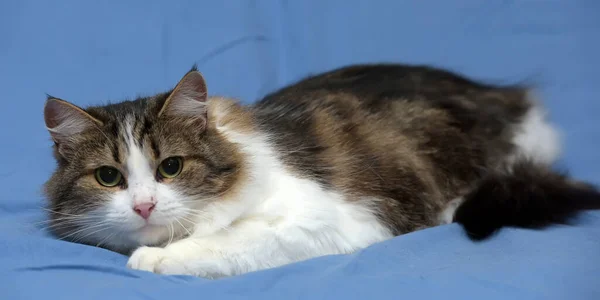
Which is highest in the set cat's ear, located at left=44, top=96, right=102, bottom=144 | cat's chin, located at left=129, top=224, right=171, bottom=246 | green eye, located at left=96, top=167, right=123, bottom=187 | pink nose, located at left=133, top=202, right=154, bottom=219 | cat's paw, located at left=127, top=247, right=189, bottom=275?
cat's ear, located at left=44, top=96, right=102, bottom=144

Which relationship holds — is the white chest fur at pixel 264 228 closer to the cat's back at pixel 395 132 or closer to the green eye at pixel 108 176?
the cat's back at pixel 395 132

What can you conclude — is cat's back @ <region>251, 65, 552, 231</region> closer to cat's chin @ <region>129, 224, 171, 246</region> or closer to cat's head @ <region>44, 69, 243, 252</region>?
cat's head @ <region>44, 69, 243, 252</region>

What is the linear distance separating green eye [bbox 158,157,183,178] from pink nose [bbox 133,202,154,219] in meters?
0.09

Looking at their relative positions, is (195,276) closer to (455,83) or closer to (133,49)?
(455,83)

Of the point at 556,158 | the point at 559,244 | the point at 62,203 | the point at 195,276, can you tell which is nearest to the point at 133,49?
the point at 62,203

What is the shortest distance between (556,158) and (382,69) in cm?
66

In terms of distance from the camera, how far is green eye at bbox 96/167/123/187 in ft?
4.74

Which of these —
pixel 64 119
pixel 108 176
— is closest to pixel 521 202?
pixel 108 176

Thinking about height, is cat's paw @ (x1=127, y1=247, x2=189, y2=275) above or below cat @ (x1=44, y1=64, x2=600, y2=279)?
below

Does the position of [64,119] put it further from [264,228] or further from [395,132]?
[395,132]

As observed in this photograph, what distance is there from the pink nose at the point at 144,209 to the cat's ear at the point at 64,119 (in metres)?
0.23

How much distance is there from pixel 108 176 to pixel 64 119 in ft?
0.56

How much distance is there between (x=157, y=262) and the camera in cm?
144

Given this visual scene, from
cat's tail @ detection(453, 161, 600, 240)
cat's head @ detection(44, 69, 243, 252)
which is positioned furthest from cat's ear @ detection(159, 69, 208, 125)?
cat's tail @ detection(453, 161, 600, 240)
